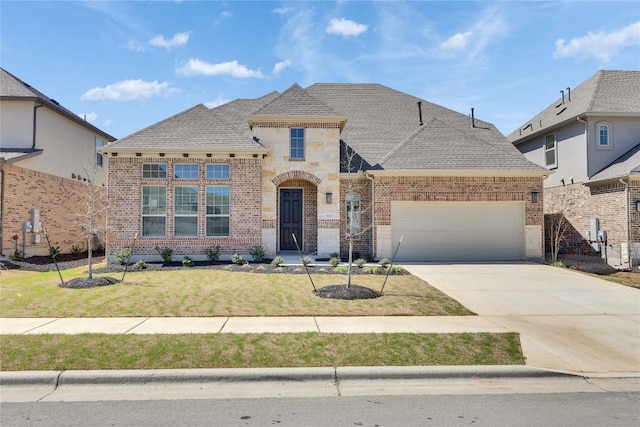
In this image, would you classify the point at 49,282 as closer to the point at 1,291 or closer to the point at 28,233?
the point at 1,291

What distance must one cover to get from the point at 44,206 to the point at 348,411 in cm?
1934

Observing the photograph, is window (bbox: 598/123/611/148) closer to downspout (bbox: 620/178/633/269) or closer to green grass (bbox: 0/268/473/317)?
downspout (bbox: 620/178/633/269)

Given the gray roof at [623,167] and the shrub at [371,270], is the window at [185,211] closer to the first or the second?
the shrub at [371,270]

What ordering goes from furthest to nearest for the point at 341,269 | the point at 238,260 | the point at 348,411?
the point at 238,260 → the point at 341,269 → the point at 348,411

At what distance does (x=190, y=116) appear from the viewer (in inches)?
676


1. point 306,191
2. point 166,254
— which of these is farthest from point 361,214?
point 166,254

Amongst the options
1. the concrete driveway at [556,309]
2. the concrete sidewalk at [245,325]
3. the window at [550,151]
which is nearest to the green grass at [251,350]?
the concrete sidewalk at [245,325]

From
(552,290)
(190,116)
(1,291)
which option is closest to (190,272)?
(1,291)

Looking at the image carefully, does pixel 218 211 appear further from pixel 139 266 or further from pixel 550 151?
pixel 550 151

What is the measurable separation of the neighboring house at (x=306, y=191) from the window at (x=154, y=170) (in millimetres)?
38

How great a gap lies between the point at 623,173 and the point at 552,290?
7922 millimetres

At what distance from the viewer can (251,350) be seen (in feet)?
20.0

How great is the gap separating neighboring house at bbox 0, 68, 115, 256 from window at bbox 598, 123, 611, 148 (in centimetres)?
2155

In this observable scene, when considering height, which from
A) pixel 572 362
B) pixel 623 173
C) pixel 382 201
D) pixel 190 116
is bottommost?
pixel 572 362
